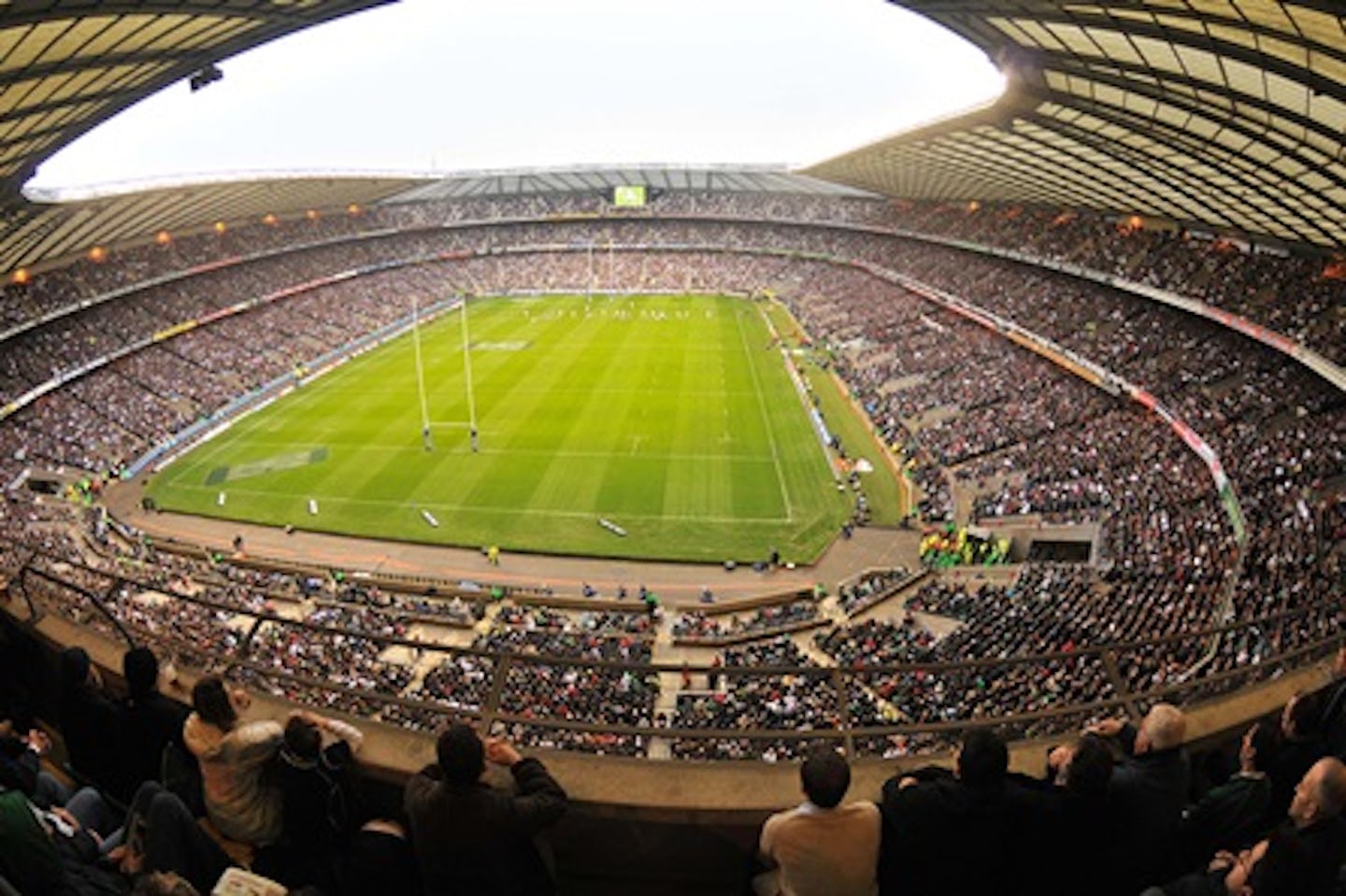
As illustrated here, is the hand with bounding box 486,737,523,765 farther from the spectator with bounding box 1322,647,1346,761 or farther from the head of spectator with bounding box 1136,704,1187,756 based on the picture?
the spectator with bounding box 1322,647,1346,761

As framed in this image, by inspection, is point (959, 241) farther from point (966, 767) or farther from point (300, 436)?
point (966, 767)

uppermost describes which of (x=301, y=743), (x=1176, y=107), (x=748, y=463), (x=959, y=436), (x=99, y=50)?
(x=99, y=50)

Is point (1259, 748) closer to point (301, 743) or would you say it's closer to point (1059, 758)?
point (1059, 758)

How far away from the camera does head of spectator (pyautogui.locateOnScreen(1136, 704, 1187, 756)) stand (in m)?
3.85

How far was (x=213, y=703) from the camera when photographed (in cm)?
392

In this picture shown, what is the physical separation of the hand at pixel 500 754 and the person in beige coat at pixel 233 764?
1.01 meters

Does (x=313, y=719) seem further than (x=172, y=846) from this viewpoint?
Yes

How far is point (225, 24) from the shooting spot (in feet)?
71.5

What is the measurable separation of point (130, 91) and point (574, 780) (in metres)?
30.0

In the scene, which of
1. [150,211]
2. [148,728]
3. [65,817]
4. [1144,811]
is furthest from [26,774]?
[150,211]

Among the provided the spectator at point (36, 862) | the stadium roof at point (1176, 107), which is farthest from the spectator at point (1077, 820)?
the stadium roof at point (1176, 107)

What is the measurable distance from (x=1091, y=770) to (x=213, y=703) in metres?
4.07

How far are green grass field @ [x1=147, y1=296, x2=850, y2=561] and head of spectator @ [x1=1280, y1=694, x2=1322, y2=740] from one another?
83.5 feet

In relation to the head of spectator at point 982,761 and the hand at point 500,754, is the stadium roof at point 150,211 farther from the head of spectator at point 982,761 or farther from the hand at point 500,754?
the head of spectator at point 982,761
